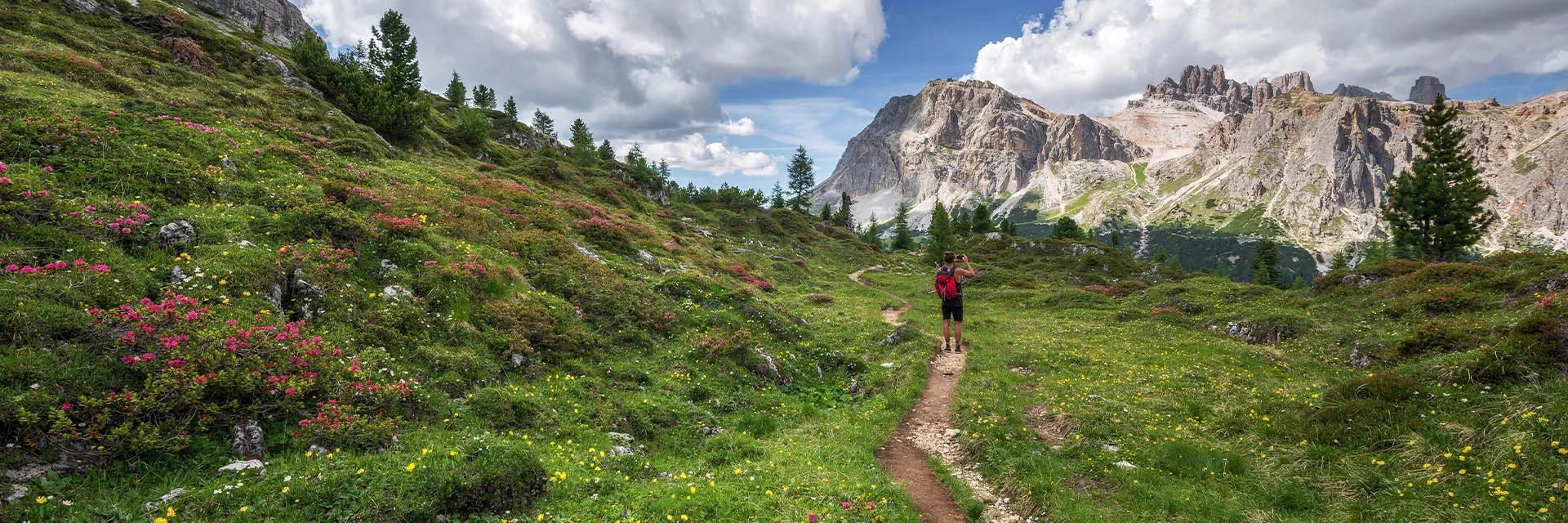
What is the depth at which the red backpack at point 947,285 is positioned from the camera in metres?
19.6

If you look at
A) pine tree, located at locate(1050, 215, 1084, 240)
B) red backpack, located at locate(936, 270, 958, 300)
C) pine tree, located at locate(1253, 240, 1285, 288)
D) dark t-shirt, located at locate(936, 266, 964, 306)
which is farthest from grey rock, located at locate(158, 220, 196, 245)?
pine tree, located at locate(1050, 215, 1084, 240)

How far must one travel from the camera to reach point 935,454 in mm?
12320

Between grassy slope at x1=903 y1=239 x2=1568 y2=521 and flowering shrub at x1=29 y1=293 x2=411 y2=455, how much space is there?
1293cm

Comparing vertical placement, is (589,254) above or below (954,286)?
above

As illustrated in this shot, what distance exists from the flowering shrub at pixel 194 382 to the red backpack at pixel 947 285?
54.1 feet

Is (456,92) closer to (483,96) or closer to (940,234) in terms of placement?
(483,96)

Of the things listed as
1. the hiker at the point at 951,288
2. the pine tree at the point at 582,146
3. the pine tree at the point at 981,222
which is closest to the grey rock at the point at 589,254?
the hiker at the point at 951,288

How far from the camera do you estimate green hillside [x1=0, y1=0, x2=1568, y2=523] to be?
7.64 metres

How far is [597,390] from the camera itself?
1355cm

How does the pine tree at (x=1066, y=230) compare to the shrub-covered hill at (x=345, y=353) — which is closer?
the shrub-covered hill at (x=345, y=353)

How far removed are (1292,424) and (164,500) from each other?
1895cm

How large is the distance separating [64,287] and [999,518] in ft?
55.5

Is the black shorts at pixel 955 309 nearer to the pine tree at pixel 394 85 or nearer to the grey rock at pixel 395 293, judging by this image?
the grey rock at pixel 395 293

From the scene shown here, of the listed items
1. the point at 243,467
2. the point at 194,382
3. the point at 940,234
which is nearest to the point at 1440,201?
the point at 940,234
